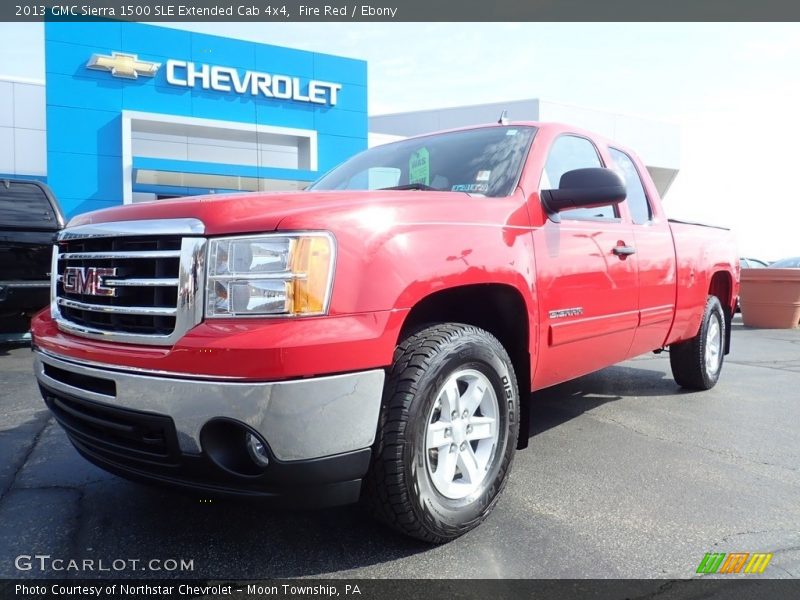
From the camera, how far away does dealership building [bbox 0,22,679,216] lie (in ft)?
61.1

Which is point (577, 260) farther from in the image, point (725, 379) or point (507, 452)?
point (725, 379)

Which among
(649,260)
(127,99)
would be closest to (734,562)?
(649,260)

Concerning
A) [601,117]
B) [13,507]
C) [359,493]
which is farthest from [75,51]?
[601,117]

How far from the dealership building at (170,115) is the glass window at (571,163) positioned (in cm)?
1700

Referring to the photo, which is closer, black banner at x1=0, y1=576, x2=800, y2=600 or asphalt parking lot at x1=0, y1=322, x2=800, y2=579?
black banner at x1=0, y1=576, x2=800, y2=600

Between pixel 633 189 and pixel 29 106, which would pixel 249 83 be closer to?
pixel 29 106

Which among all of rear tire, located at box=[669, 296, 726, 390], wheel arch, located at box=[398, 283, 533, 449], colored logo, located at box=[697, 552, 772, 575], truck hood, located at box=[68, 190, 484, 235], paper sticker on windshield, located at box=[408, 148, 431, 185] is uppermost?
paper sticker on windshield, located at box=[408, 148, 431, 185]

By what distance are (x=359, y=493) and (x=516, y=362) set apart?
116 centimetres

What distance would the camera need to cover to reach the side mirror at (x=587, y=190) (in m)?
3.02

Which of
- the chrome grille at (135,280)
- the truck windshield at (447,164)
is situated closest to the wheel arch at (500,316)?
the truck windshield at (447,164)

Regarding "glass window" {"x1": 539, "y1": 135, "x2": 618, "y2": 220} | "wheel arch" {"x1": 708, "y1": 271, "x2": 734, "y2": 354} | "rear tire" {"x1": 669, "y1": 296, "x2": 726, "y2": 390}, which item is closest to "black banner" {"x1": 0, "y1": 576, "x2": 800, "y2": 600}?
"glass window" {"x1": 539, "y1": 135, "x2": 618, "y2": 220}

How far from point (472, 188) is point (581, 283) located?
791 millimetres

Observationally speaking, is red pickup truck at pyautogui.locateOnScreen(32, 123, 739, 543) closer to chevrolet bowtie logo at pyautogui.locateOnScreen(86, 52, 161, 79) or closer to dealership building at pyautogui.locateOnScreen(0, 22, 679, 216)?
dealership building at pyautogui.locateOnScreen(0, 22, 679, 216)

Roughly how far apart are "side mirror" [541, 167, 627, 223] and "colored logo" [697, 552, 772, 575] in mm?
1653
